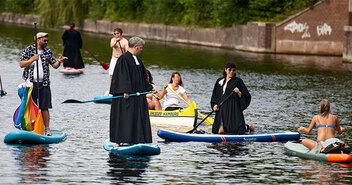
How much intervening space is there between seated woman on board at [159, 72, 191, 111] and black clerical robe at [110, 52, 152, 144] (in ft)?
13.7

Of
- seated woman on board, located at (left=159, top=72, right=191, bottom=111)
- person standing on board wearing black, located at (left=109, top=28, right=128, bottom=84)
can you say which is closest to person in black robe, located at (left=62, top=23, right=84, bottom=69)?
person standing on board wearing black, located at (left=109, top=28, right=128, bottom=84)

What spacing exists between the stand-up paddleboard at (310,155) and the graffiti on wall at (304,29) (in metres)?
28.3

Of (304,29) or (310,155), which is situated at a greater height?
(304,29)

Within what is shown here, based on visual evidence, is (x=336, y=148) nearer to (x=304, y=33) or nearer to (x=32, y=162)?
(x=32, y=162)

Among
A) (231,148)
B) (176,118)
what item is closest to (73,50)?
(176,118)

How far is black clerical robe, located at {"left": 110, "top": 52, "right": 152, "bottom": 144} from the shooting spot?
12695 millimetres

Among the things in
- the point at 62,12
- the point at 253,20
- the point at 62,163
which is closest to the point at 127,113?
the point at 62,163

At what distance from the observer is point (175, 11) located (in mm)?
58312

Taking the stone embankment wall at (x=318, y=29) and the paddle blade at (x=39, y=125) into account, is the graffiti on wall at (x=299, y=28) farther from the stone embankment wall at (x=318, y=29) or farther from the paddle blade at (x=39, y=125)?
the paddle blade at (x=39, y=125)

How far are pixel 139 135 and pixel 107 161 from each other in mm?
859

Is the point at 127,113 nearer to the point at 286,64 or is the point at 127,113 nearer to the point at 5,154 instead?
the point at 5,154

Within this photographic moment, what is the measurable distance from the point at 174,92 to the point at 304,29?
25.5m

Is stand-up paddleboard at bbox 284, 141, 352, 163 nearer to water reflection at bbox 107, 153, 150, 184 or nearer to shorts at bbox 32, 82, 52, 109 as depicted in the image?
water reflection at bbox 107, 153, 150, 184

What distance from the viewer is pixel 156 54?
42.0 meters
